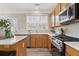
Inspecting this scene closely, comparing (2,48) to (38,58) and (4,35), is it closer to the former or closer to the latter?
(4,35)

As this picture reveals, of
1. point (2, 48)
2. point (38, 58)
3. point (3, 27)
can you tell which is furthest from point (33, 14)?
point (38, 58)

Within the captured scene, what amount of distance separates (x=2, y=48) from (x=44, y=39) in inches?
222

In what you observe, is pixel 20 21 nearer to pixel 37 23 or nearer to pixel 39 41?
pixel 37 23

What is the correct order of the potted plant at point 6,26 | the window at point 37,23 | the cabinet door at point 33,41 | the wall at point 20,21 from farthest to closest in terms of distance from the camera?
the window at point 37,23, the wall at point 20,21, the cabinet door at point 33,41, the potted plant at point 6,26

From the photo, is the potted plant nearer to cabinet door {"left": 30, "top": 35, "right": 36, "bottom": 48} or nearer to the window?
cabinet door {"left": 30, "top": 35, "right": 36, "bottom": 48}

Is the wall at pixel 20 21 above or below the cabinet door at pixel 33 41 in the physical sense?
above

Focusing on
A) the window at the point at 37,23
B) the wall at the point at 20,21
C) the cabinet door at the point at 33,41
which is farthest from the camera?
the window at the point at 37,23

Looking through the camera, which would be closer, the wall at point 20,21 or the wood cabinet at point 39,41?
the wood cabinet at point 39,41

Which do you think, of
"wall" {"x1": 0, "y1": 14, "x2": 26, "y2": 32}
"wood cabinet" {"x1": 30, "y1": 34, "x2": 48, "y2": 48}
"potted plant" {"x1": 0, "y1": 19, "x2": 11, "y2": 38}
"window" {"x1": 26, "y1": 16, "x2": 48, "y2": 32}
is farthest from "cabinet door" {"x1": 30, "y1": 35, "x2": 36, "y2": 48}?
"potted plant" {"x1": 0, "y1": 19, "x2": 11, "y2": 38}

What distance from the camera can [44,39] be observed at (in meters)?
7.92

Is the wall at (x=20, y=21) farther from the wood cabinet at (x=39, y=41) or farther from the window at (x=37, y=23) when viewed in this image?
the wood cabinet at (x=39, y=41)

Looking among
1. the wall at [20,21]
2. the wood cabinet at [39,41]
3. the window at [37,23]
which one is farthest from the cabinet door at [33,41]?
the wall at [20,21]

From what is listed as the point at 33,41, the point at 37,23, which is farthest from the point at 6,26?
the point at 37,23

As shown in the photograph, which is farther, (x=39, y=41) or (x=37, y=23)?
(x=37, y=23)
